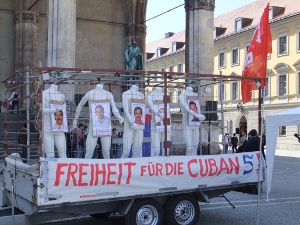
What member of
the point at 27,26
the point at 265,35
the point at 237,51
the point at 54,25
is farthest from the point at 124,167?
the point at 237,51

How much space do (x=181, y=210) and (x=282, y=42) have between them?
1453 inches

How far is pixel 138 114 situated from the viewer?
8.50 metres

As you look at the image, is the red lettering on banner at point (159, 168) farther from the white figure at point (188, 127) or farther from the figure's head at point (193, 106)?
the figure's head at point (193, 106)

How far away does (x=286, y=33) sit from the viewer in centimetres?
4188

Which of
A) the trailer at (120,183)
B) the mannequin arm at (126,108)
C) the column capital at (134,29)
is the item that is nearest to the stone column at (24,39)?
the column capital at (134,29)

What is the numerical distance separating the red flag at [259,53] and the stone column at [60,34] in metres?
9.98

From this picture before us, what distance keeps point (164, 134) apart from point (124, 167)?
3.89 ft

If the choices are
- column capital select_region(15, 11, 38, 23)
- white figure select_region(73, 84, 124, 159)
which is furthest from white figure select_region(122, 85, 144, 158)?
column capital select_region(15, 11, 38, 23)

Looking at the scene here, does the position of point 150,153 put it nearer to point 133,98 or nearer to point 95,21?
point 133,98

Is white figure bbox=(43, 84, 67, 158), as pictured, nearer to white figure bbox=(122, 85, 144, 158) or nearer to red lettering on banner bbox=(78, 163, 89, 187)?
red lettering on banner bbox=(78, 163, 89, 187)

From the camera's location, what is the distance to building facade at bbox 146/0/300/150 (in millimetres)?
40938

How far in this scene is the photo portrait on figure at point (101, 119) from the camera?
816 cm

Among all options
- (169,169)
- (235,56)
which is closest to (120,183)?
(169,169)

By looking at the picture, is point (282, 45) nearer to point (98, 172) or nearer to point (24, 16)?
point (24, 16)
